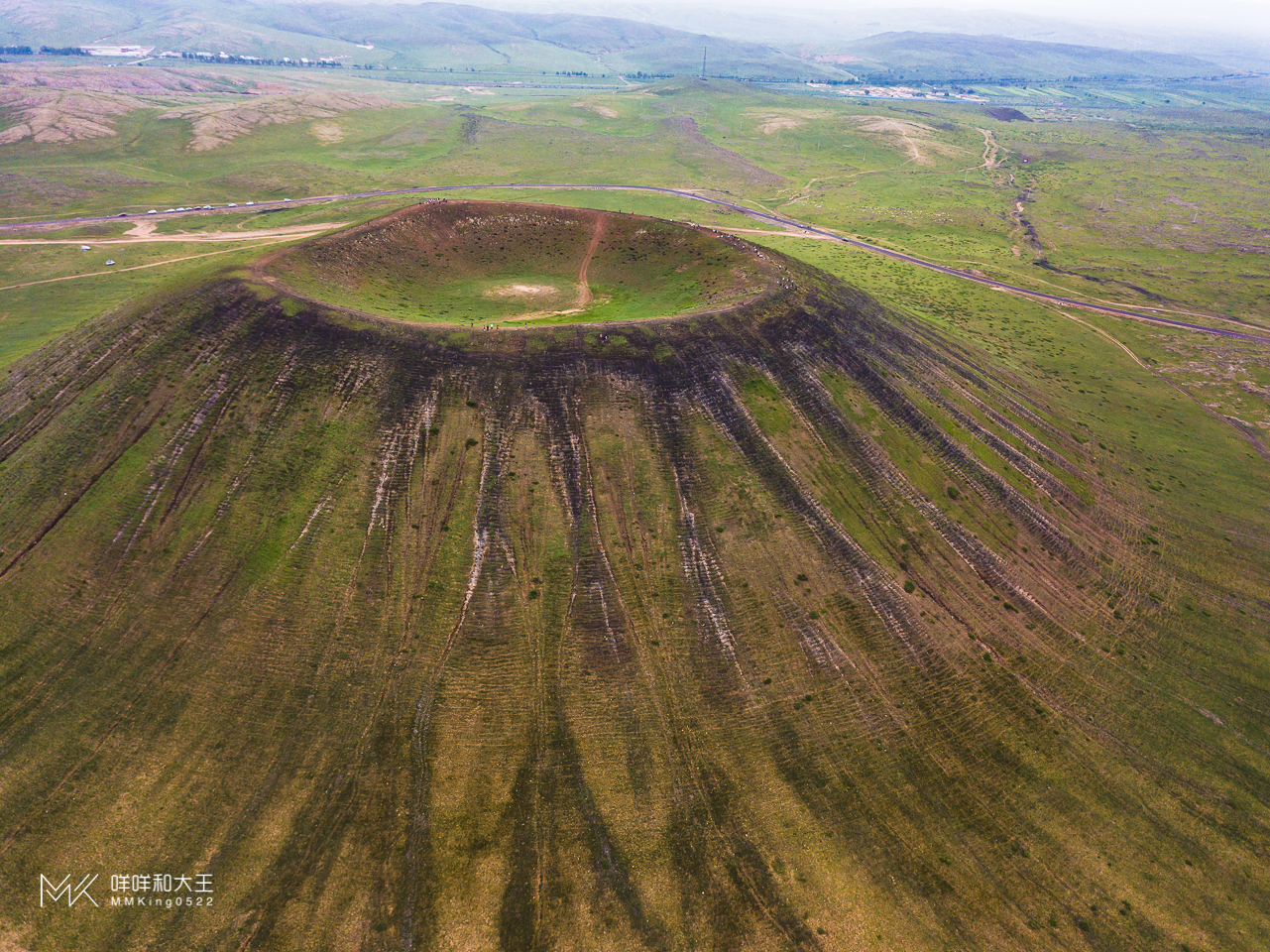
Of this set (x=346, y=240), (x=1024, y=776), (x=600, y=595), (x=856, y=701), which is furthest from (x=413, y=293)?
(x=1024, y=776)

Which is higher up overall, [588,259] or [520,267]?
[588,259]

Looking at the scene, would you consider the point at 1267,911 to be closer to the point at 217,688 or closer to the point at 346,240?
the point at 217,688
